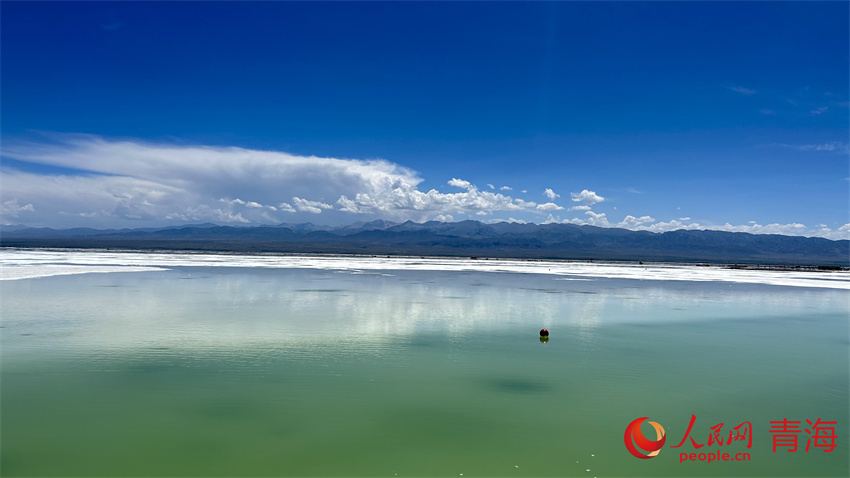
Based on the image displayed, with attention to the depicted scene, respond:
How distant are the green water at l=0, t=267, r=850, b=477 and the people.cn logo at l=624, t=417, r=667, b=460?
0.59 feet

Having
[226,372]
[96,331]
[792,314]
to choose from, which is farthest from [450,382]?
[792,314]

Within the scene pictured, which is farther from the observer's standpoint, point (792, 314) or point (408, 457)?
point (792, 314)

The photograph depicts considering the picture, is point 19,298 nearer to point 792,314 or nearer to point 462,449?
point 462,449

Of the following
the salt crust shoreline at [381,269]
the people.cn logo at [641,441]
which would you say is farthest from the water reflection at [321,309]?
the salt crust shoreline at [381,269]

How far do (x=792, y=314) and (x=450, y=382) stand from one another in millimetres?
20766

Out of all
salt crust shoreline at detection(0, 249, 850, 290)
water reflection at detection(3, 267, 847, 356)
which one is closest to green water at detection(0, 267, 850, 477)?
water reflection at detection(3, 267, 847, 356)

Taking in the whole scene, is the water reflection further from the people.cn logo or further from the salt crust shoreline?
the salt crust shoreline

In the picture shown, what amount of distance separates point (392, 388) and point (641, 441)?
503 cm

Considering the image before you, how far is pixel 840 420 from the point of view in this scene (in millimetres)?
9961

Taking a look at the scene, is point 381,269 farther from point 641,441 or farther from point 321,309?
point 641,441

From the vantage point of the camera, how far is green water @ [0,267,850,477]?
26.1ft

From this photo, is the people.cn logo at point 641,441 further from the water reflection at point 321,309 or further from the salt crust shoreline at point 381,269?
the salt crust shoreline at point 381,269

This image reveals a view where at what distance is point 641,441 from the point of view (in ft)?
28.8

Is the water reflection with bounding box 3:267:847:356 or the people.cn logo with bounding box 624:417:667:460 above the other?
the water reflection with bounding box 3:267:847:356
